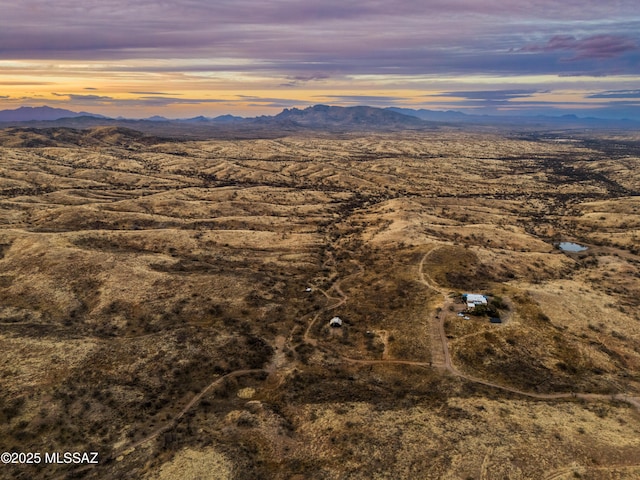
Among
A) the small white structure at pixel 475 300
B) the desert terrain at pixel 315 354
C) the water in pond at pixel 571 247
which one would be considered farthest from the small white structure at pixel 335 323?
the water in pond at pixel 571 247

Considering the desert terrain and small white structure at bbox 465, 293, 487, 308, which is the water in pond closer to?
the desert terrain

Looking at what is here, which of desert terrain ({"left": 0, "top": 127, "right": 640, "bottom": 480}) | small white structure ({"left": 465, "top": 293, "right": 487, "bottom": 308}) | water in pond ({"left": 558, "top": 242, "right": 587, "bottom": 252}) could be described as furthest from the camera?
water in pond ({"left": 558, "top": 242, "right": 587, "bottom": 252})

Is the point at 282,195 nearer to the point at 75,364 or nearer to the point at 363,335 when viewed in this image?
the point at 363,335

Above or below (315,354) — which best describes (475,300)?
above

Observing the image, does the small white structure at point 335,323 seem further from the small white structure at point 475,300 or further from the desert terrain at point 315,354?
the small white structure at point 475,300

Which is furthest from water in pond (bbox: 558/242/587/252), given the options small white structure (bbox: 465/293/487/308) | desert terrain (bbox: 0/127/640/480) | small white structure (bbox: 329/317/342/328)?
small white structure (bbox: 329/317/342/328)

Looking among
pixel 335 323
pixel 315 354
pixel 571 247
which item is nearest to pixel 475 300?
pixel 335 323

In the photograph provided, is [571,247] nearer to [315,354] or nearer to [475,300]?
[475,300]
